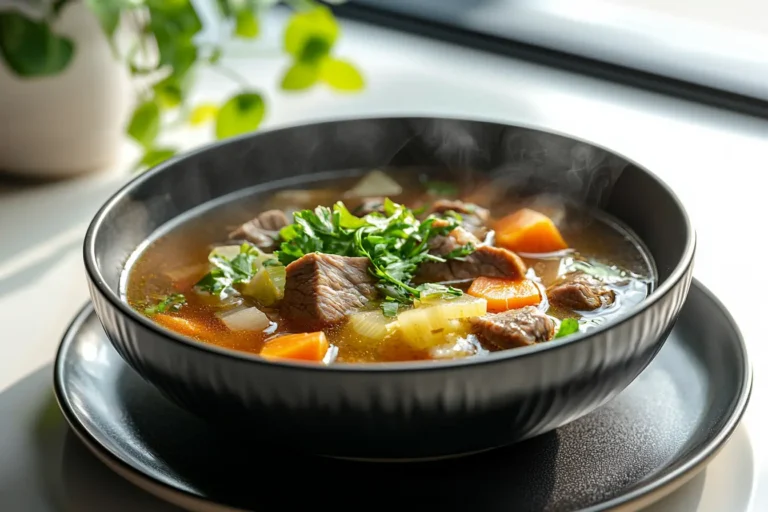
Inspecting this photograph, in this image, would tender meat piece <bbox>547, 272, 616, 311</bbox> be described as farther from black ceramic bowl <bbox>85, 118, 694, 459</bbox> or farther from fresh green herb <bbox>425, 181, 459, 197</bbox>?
fresh green herb <bbox>425, 181, 459, 197</bbox>

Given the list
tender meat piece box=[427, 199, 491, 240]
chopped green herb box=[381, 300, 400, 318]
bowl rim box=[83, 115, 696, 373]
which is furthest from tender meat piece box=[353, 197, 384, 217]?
bowl rim box=[83, 115, 696, 373]

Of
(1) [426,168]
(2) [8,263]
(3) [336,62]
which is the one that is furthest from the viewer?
(3) [336,62]

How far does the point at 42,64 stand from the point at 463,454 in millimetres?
1633

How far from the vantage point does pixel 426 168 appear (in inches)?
97.3

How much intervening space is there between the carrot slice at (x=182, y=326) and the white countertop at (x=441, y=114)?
0.88 feet

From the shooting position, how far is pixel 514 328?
1.70m

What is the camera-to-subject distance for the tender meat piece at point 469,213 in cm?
220

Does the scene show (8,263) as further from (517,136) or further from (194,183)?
(517,136)

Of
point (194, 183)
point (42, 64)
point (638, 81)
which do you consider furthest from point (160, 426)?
point (638, 81)

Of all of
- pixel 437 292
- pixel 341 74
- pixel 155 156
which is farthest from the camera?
pixel 341 74

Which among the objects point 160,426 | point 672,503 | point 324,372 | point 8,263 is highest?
point 324,372

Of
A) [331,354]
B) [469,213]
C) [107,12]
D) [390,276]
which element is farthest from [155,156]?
[331,354]

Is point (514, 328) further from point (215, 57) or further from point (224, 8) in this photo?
point (224, 8)

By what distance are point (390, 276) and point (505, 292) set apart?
0.71ft
